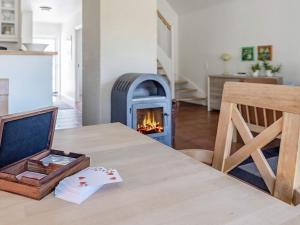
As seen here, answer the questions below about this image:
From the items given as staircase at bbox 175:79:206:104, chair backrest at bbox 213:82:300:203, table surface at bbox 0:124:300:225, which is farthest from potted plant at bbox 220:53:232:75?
table surface at bbox 0:124:300:225

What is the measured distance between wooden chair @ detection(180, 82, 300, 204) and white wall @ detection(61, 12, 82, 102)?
7.18 metres

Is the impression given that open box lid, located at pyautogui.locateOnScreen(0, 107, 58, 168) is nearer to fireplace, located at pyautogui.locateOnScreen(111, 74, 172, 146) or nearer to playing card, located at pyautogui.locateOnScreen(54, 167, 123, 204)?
playing card, located at pyautogui.locateOnScreen(54, 167, 123, 204)

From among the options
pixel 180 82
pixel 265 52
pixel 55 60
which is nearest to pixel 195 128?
pixel 265 52

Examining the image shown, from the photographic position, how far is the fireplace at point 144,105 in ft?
9.91

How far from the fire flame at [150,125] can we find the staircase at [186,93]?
12.9 feet

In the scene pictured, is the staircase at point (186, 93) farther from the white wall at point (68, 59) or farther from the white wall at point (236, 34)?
the white wall at point (68, 59)

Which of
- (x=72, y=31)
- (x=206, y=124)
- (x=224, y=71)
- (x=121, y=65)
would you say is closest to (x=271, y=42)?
(x=224, y=71)

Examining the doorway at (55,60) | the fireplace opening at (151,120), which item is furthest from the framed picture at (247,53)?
the doorway at (55,60)

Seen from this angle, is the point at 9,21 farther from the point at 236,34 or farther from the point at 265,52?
the point at 265,52

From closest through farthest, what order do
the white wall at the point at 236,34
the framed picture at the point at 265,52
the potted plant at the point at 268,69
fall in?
the white wall at the point at 236,34
the potted plant at the point at 268,69
the framed picture at the point at 265,52

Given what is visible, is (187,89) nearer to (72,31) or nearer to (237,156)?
(72,31)

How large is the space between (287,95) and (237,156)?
326mm

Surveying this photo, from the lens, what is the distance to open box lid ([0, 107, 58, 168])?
2.54ft

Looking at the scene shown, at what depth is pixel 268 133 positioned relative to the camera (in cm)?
109
